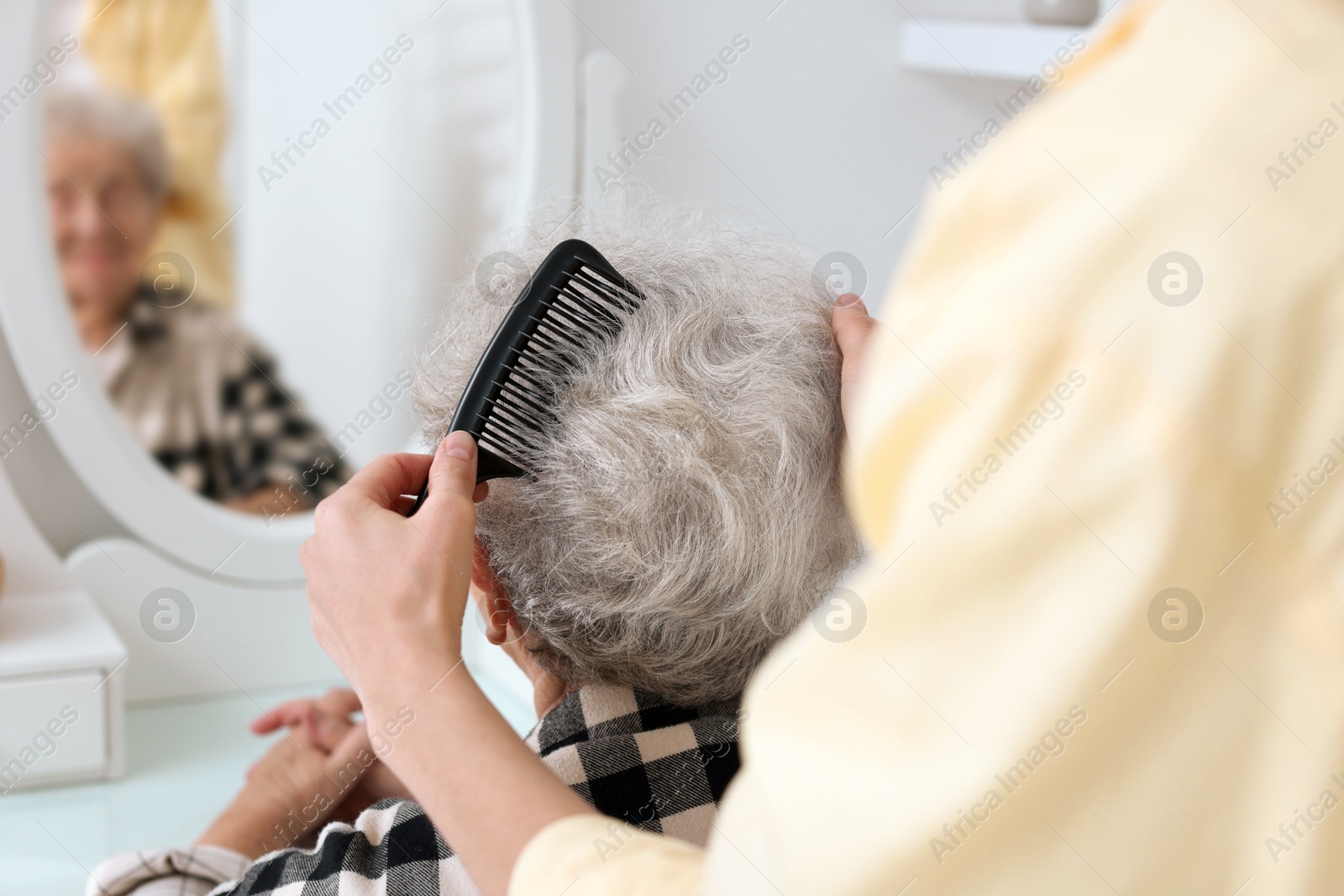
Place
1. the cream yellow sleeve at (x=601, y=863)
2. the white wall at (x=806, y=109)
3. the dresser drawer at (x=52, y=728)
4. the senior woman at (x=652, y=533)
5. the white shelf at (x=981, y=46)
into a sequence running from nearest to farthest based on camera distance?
the cream yellow sleeve at (x=601, y=863) < the senior woman at (x=652, y=533) < the dresser drawer at (x=52, y=728) < the white shelf at (x=981, y=46) < the white wall at (x=806, y=109)

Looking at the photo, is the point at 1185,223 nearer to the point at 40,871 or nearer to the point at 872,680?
the point at 872,680

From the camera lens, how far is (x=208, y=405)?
3.59 feet

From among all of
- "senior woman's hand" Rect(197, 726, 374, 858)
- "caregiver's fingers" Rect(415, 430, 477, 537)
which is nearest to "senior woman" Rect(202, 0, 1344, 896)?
"caregiver's fingers" Rect(415, 430, 477, 537)

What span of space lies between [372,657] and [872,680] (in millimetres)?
254

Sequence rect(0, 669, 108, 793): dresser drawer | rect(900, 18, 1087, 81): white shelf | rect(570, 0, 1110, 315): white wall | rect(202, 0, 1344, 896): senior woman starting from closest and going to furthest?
rect(202, 0, 1344, 896): senior woman
rect(0, 669, 108, 793): dresser drawer
rect(900, 18, 1087, 81): white shelf
rect(570, 0, 1110, 315): white wall

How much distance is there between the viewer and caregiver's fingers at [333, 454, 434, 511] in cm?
54

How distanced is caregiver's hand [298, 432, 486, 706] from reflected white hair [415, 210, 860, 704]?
0.21 feet

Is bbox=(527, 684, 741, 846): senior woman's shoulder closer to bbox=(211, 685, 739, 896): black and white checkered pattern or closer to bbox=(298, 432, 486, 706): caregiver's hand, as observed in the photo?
bbox=(211, 685, 739, 896): black and white checkered pattern

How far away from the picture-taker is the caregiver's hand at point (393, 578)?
0.46 metres

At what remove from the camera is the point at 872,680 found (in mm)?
276

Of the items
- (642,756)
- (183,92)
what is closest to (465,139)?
(183,92)

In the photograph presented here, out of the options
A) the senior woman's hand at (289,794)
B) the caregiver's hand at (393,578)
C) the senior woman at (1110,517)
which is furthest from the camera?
the senior woman's hand at (289,794)

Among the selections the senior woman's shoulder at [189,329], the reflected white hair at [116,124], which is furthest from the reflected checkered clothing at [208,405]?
the reflected white hair at [116,124]

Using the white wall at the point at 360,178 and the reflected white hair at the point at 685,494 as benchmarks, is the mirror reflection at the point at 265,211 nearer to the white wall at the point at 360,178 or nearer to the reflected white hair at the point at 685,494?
the white wall at the point at 360,178
